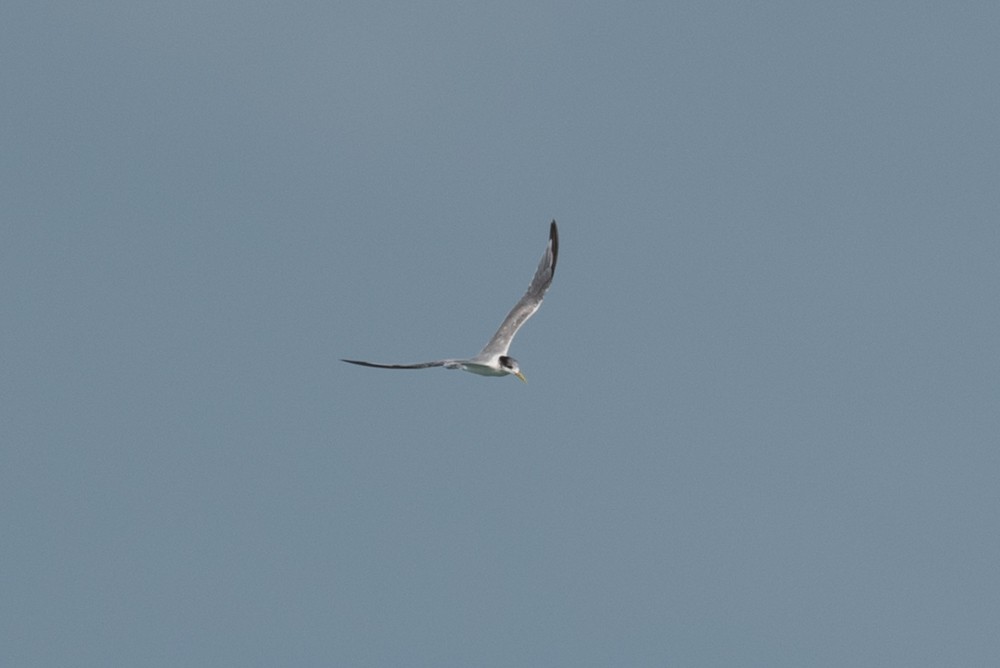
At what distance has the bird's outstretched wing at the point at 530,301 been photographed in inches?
2783

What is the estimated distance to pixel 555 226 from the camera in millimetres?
73625

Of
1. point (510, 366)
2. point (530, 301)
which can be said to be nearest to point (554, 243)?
point (530, 301)

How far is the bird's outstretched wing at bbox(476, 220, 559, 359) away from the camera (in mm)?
70688

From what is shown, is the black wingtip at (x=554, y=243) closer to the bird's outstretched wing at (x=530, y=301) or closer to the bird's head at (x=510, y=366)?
the bird's outstretched wing at (x=530, y=301)

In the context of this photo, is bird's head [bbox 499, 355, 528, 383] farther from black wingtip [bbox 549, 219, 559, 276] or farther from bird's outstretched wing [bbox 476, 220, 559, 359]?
black wingtip [bbox 549, 219, 559, 276]

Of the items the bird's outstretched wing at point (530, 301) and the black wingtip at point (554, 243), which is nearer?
the bird's outstretched wing at point (530, 301)

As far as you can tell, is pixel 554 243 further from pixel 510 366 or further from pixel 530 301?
pixel 510 366

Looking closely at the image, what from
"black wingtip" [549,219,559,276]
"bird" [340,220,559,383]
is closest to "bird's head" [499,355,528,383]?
"bird" [340,220,559,383]

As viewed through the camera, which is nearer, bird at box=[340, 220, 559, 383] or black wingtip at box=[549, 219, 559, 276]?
bird at box=[340, 220, 559, 383]

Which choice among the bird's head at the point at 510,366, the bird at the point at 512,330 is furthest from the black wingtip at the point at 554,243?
the bird's head at the point at 510,366

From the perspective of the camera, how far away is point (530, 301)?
73.4m

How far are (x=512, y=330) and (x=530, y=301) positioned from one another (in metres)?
2.35

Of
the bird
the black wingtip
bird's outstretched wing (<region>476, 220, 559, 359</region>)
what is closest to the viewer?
the bird

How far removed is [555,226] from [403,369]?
19.1 m
